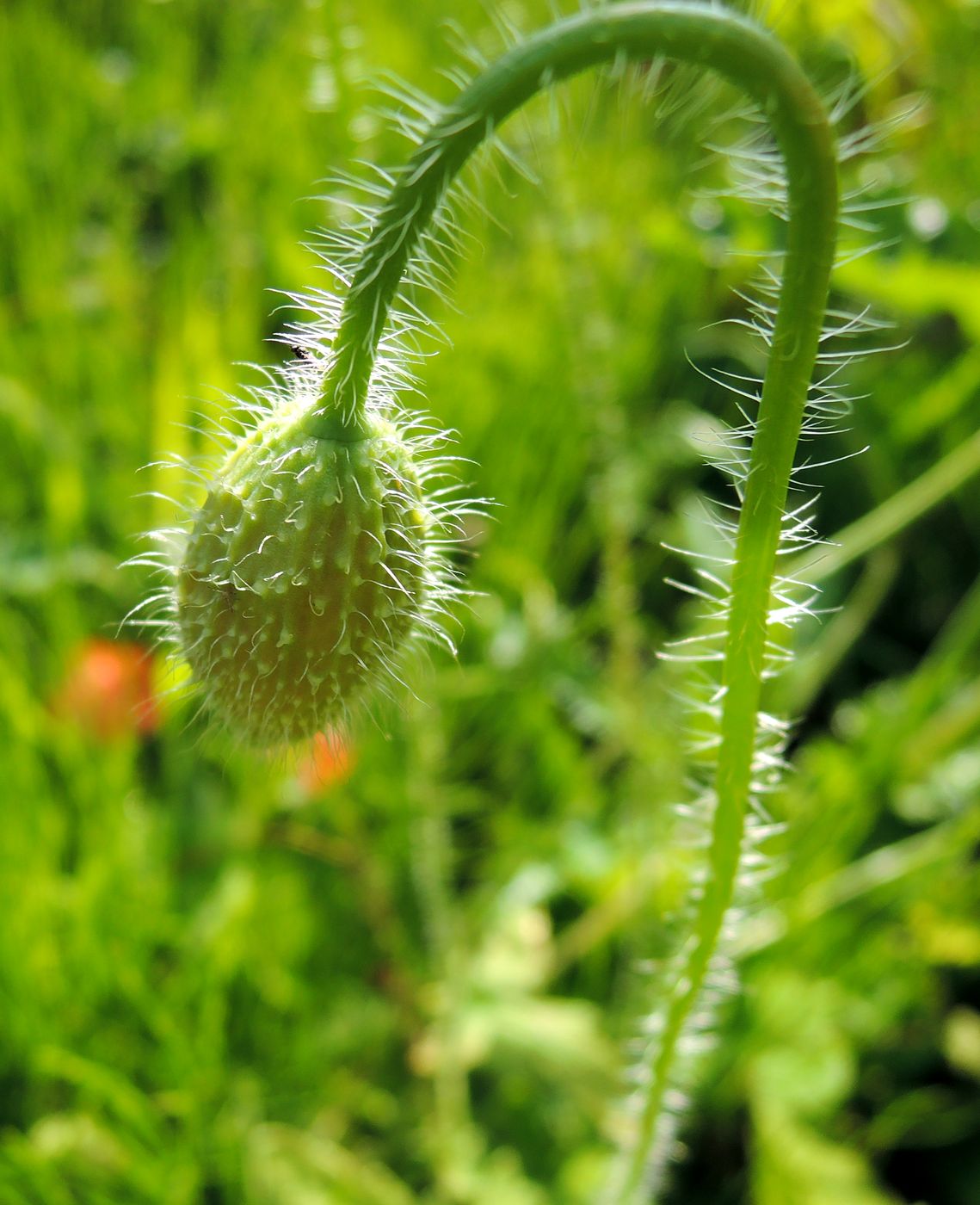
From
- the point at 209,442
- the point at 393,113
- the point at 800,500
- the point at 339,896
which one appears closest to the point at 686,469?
the point at 800,500

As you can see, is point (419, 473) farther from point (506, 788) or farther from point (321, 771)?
point (506, 788)

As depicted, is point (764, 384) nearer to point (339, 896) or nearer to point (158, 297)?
point (339, 896)

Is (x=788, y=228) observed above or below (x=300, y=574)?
above

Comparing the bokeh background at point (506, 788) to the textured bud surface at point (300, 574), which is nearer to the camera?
the textured bud surface at point (300, 574)

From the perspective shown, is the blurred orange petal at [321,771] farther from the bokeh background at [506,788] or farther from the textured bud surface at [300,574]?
the textured bud surface at [300,574]

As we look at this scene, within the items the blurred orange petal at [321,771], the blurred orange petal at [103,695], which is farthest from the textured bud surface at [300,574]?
the blurred orange petal at [103,695]

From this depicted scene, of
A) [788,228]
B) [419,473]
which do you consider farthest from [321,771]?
[788,228]
